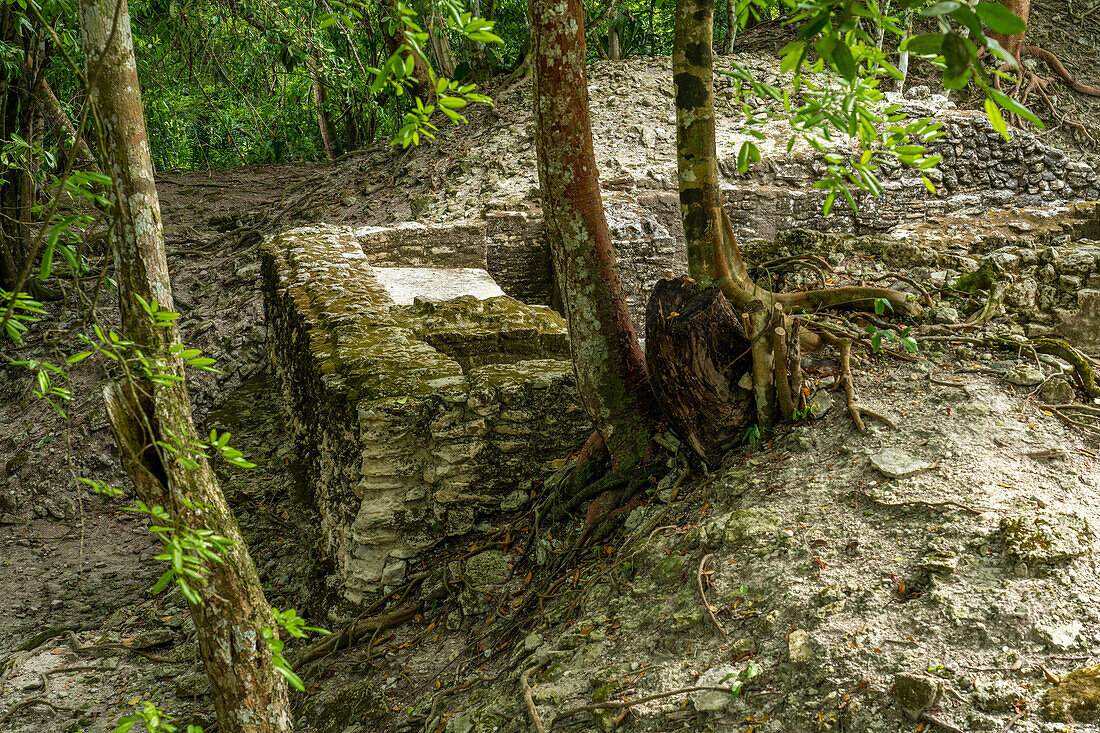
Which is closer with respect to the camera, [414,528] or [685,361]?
[685,361]

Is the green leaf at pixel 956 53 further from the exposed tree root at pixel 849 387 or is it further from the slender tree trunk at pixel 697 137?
the slender tree trunk at pixel 697 137

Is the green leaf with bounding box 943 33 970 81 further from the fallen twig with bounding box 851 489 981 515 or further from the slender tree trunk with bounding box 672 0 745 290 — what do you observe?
the slender tree trunk with bounding box 672 0 745 290

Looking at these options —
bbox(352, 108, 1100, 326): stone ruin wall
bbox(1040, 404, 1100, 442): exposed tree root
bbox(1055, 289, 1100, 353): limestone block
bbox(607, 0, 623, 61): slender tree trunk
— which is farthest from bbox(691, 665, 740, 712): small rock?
bbox(607, 0, 623, 61): slender tree trunk

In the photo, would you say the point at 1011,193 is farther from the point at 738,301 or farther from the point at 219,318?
the point at 219,318

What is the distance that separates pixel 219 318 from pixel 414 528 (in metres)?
5.57

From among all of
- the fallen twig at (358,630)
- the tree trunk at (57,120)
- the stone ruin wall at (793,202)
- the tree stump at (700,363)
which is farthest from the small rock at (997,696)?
the stone ruin wall at (793,202)

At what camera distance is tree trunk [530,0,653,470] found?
320 cm

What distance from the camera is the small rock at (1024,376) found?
2.97 m

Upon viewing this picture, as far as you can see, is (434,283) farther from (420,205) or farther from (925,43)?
(925,43)

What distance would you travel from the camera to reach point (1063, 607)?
6.56 ft

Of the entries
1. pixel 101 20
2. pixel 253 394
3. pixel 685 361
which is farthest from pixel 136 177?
pixel 253 394

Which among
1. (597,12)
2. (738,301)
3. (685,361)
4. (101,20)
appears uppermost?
(597,12)

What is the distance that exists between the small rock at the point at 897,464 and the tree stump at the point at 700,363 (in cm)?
59

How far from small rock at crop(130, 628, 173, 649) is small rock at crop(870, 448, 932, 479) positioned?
4181 mm
